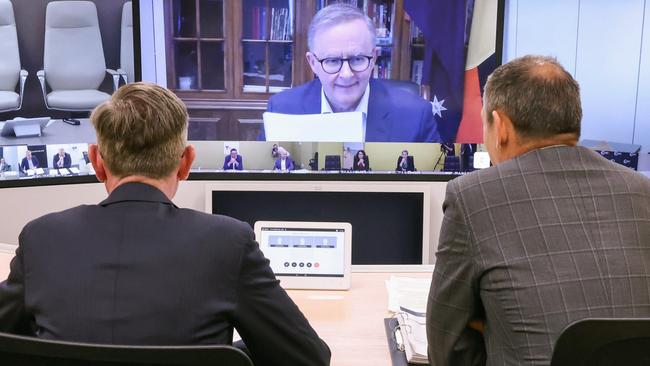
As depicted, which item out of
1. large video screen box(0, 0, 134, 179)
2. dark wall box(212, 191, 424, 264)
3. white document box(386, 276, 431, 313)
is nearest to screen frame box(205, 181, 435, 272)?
dark wall box(212, 191, 424, 264)

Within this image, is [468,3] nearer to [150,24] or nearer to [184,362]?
[150,24]

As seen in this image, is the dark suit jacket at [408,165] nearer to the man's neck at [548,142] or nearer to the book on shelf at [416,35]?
the book on shelf at [416,35]

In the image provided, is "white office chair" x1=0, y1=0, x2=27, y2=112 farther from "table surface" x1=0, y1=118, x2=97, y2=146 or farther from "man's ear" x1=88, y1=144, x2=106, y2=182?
"man's ear" x1=88, y1=144, x2=106, y2=182

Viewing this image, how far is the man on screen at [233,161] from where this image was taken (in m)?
2.97

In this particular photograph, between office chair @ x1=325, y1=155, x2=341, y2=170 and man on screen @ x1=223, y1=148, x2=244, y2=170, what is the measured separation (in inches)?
16.2

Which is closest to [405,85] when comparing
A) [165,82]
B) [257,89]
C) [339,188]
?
[339,188]

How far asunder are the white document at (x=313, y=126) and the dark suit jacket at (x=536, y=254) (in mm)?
1661

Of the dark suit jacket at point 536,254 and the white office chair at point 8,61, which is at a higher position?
the white office chair at point 8,61

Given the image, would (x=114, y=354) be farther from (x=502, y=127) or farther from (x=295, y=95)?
(x=295, y=95)

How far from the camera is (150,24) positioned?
2895 mm

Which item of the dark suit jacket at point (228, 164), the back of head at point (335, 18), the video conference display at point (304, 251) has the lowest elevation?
the video conference display at point (304, 251)

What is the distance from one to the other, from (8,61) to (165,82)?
2.19ft

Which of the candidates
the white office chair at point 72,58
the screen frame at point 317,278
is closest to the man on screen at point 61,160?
the white office chair at point 72,58

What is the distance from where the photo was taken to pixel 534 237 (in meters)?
1.23
